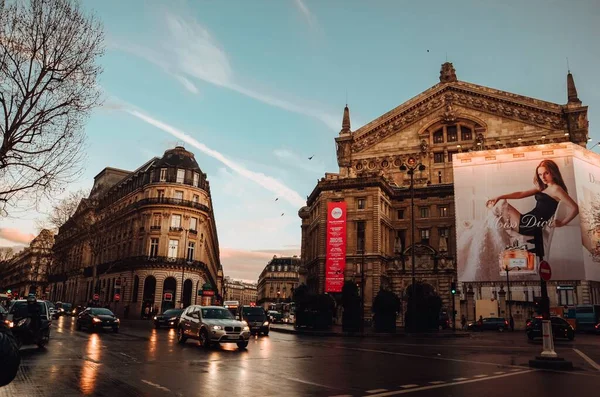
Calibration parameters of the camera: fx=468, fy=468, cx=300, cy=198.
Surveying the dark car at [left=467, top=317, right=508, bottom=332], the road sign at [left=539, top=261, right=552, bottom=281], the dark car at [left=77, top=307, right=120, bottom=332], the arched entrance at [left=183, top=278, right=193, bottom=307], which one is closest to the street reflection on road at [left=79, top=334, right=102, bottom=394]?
the dark car at [left=77, top=307, right=120, bottom=332]

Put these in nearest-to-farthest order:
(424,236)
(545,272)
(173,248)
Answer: (545,272), (424,236), (173,248)

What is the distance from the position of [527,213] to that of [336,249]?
19822 mm

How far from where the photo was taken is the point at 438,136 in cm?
6372

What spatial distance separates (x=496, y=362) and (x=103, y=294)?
66521mm

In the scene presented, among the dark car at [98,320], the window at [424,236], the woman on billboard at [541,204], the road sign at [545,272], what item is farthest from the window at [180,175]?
the road sign at [545,272]

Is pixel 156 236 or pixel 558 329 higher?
pixel 156 236

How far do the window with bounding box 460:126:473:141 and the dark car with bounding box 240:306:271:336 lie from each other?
41.4 metres

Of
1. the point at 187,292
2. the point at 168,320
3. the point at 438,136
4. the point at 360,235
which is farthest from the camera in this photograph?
the point at 438,136

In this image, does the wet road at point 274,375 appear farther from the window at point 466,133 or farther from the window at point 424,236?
the window at point 466,133

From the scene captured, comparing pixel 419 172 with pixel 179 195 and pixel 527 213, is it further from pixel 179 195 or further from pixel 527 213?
pixel 179 195

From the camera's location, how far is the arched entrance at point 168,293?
59625mm

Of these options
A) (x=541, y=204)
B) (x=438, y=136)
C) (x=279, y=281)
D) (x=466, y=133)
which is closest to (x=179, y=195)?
(x=438, y=136)

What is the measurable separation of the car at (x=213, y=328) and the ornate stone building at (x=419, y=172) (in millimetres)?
35346

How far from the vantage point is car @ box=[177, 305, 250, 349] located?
17953 mm
